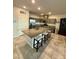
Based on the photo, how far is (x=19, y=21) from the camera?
7391 mm

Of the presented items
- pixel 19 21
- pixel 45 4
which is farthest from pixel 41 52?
pixel 19 21

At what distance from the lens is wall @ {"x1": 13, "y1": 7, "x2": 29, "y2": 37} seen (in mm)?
6612

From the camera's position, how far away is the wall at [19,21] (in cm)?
661

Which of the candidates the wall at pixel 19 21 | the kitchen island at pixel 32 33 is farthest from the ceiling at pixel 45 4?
the kitchen island at pixel 32 33

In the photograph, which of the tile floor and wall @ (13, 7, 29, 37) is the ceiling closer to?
wall @ (13, 7, 29, 37)

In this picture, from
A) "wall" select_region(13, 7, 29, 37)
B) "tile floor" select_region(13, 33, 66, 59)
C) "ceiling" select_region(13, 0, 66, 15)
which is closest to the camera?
"tile floor" select_region(13, 33, 66, 59)

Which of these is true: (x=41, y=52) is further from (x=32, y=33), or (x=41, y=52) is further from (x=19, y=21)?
(x=19, y=21)

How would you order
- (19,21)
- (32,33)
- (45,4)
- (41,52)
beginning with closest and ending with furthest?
(32,33), (41,52), (45,4), (19,21)

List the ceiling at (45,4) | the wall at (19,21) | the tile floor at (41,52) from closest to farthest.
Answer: the tile floor at (41,52)
the ceiling at (45,4)
the wall at (19,21)

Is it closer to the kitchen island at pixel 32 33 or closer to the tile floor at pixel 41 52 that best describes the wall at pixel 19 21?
the kitchen island at pixel 32 33

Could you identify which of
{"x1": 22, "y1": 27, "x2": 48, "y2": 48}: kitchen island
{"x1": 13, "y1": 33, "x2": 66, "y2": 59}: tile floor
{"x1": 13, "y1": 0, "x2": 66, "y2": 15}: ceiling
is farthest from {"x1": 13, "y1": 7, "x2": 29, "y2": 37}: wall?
{"x1": 13, "y1": 33, "x2": 66, "y2": 59}: tile floor
